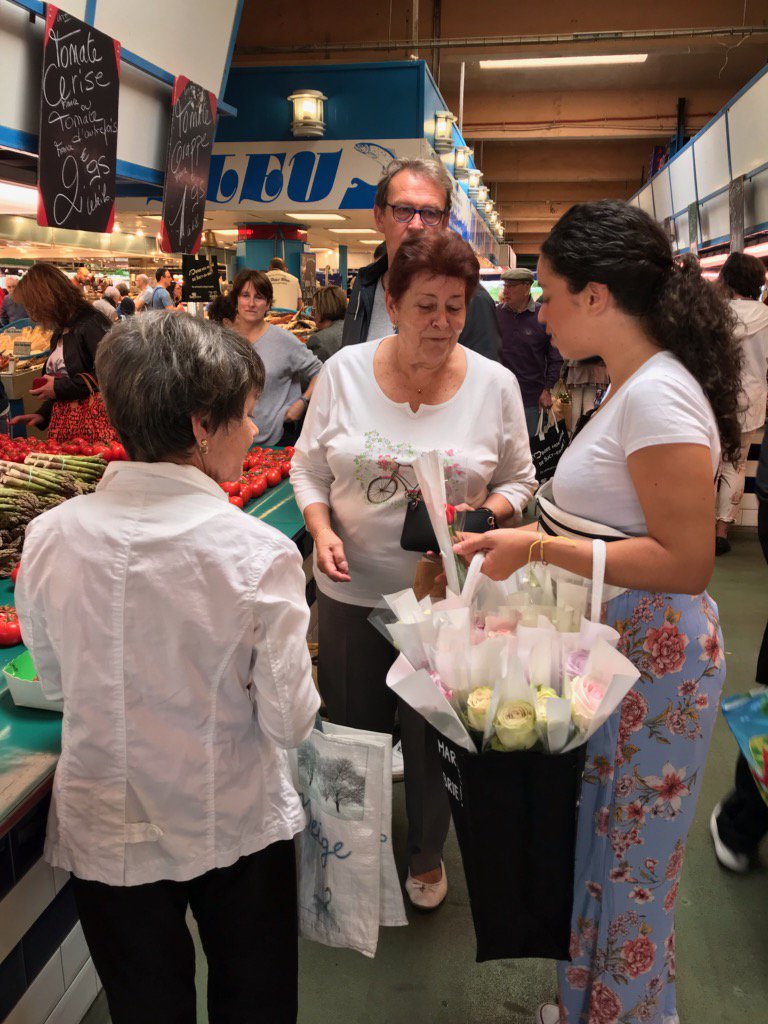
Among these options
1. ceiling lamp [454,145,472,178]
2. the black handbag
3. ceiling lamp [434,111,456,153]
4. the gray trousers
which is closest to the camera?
the black handbag

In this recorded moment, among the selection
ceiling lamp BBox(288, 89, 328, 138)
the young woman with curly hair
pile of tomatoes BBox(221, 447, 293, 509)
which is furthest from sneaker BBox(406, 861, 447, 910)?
ceiling lamp BBox(288, 89, 328, 138)

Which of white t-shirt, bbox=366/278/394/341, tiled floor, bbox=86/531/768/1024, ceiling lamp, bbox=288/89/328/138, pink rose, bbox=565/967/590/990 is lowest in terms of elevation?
tiled floor, bbox=86/531/768/1024

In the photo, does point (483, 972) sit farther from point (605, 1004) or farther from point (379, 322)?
point (379, 322)

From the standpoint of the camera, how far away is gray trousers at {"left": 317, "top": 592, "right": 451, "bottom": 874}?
2.31 metres

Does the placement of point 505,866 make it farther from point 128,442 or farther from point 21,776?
point 128,442

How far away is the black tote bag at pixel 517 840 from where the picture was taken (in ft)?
4.83

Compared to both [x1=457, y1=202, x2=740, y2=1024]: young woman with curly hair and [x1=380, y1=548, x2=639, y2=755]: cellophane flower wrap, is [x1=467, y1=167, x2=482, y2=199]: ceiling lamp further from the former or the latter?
[x1=380, y1=548, x2=639, y2=755]: cellophane flower wrap

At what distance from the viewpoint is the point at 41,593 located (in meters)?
1.36

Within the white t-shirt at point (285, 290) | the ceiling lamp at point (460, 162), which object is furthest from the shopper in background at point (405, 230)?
the ceiling lamp at point (460, 162)

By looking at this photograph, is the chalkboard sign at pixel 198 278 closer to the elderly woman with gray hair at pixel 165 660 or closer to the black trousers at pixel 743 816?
the elderly woman with gray hair at pixel 165 660

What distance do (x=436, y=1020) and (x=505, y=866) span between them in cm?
94

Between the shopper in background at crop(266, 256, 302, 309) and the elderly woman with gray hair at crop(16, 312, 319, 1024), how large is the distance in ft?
25.4

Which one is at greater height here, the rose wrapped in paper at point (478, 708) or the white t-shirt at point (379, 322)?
the white t-shirt at point (379, 322)

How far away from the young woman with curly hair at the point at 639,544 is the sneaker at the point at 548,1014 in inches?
5.7
